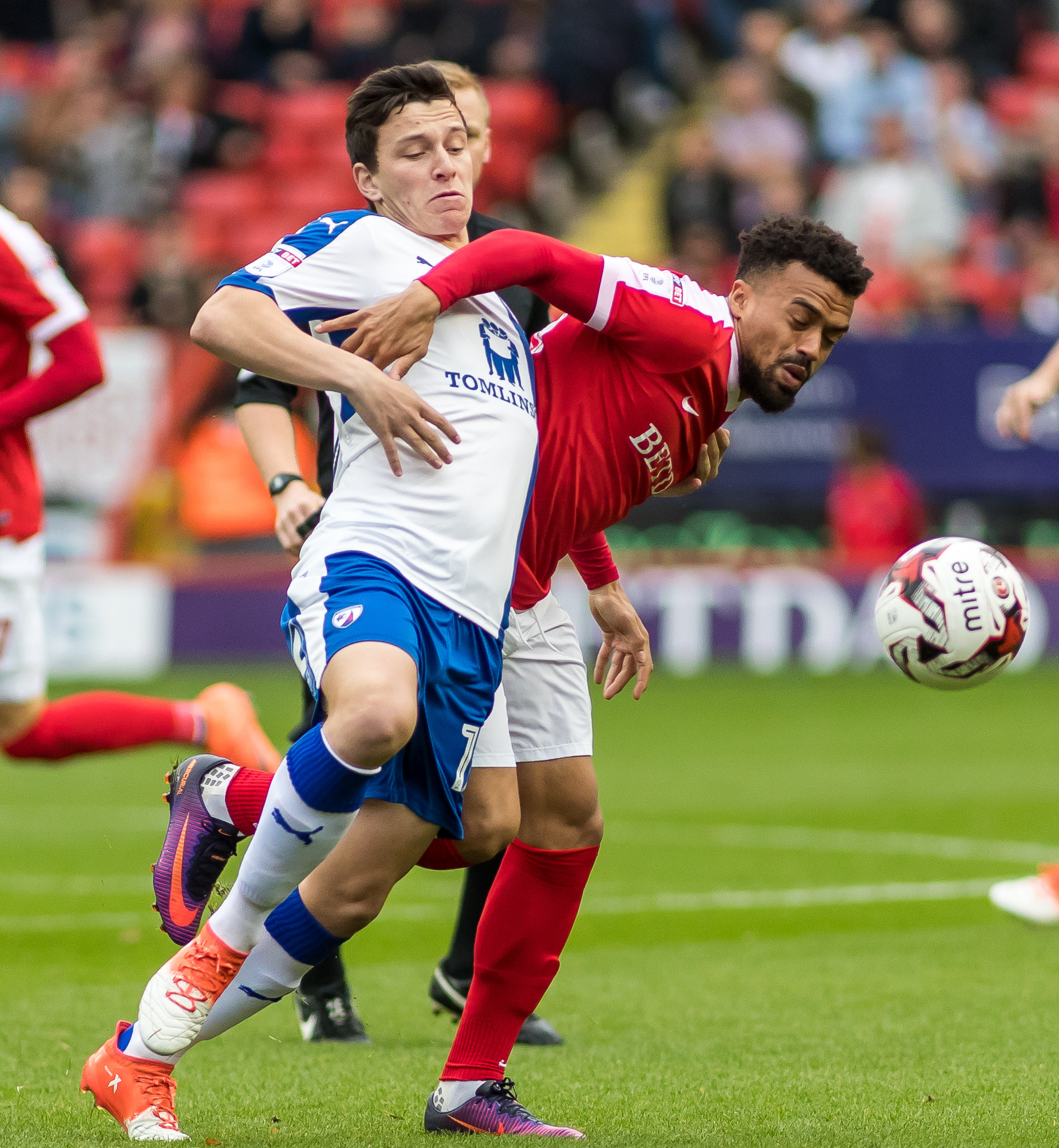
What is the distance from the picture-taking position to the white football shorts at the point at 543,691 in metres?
4.31

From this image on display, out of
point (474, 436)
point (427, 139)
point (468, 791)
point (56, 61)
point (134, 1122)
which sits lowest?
point (134, 1122)

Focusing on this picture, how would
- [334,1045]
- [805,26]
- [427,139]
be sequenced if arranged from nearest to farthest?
[427,139], [334,1045], [805,26]

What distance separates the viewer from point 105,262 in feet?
60.3

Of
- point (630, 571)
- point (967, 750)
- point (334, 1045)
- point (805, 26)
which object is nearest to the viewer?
point (334, 1045)

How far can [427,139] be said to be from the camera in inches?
163

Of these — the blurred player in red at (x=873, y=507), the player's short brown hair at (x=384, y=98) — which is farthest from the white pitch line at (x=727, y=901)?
the blurred player in red at (x=873, y=507)

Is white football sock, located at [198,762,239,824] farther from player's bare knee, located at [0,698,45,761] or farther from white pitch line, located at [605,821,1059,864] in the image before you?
white pitch line, located at [605,821,1059,864]

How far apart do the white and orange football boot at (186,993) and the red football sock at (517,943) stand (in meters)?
0.60

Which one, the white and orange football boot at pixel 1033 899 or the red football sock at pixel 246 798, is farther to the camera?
the white and orange football boot at pixel 1033 899

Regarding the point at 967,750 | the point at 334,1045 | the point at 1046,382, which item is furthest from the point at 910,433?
the point at 334,1045

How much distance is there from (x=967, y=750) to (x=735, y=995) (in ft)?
20.6

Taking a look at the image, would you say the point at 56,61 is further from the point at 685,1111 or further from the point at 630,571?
the point at 685,1111

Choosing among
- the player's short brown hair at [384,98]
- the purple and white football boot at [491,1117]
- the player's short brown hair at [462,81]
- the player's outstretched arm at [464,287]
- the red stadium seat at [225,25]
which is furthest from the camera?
the red stadium seat at [225,25]

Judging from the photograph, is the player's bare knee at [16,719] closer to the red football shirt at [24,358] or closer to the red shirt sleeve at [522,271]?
the red football shirt at [24,358]
